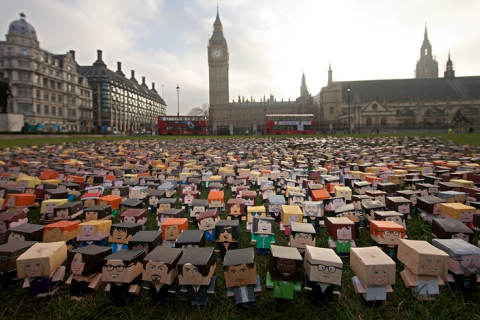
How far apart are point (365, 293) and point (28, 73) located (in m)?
68.4

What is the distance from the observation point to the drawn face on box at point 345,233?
10.0 ft

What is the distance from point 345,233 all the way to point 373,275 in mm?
905

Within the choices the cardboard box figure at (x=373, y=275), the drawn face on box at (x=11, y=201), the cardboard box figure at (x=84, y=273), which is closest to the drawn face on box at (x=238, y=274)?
the cardboard box figure at (x=373, y=275)

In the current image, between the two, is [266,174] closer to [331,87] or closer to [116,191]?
[116,191]

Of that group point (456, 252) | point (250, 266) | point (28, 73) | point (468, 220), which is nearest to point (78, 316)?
point (250, 266)

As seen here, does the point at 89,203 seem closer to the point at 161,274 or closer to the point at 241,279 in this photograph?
the point at 161,274

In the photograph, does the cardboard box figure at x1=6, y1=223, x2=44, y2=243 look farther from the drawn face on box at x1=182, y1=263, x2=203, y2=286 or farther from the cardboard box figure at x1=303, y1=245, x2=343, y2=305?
the cardboard box figure at x1=303, y1=245, x2=343, y2=305

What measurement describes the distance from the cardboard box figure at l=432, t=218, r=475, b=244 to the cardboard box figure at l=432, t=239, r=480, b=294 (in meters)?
0.57

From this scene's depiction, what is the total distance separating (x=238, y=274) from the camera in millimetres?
2279

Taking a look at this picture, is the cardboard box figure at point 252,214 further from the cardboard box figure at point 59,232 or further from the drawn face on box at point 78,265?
the cardboard box figure at point 59,232

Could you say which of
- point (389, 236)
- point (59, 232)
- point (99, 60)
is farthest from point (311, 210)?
point (99, 60)

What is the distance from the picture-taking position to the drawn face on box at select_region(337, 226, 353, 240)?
305 centimetres

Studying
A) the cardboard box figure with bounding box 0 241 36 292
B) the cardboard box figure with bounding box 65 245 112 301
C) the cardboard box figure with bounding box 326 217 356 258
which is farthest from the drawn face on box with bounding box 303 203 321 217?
the cardboard box figure with bounding box 0 241 36 292

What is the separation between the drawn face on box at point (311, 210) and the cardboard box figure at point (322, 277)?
1436 mm
